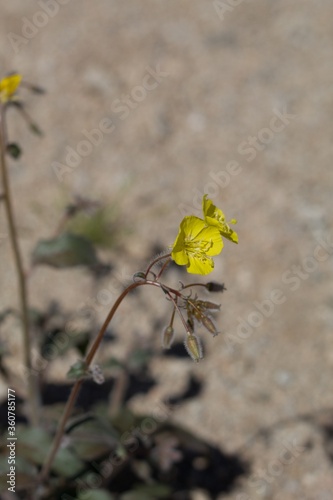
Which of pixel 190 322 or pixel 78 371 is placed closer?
pixel 190 322

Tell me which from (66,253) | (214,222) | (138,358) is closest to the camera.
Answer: (214,222)

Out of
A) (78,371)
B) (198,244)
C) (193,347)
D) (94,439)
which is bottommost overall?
(94,439)

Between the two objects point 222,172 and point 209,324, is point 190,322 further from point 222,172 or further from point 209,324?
point 222,172

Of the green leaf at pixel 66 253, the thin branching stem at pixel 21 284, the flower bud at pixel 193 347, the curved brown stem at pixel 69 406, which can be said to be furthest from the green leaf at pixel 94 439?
the flower bud at pixel 193 347

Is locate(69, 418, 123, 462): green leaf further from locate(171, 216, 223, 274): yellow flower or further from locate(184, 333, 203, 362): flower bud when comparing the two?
locate(171, 216, 223, 274): yellow flower

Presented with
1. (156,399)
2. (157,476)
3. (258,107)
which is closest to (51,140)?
(258,107)

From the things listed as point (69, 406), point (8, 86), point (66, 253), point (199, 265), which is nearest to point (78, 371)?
point (69, 406)

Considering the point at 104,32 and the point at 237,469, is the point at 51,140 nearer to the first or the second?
the point at 104,32
